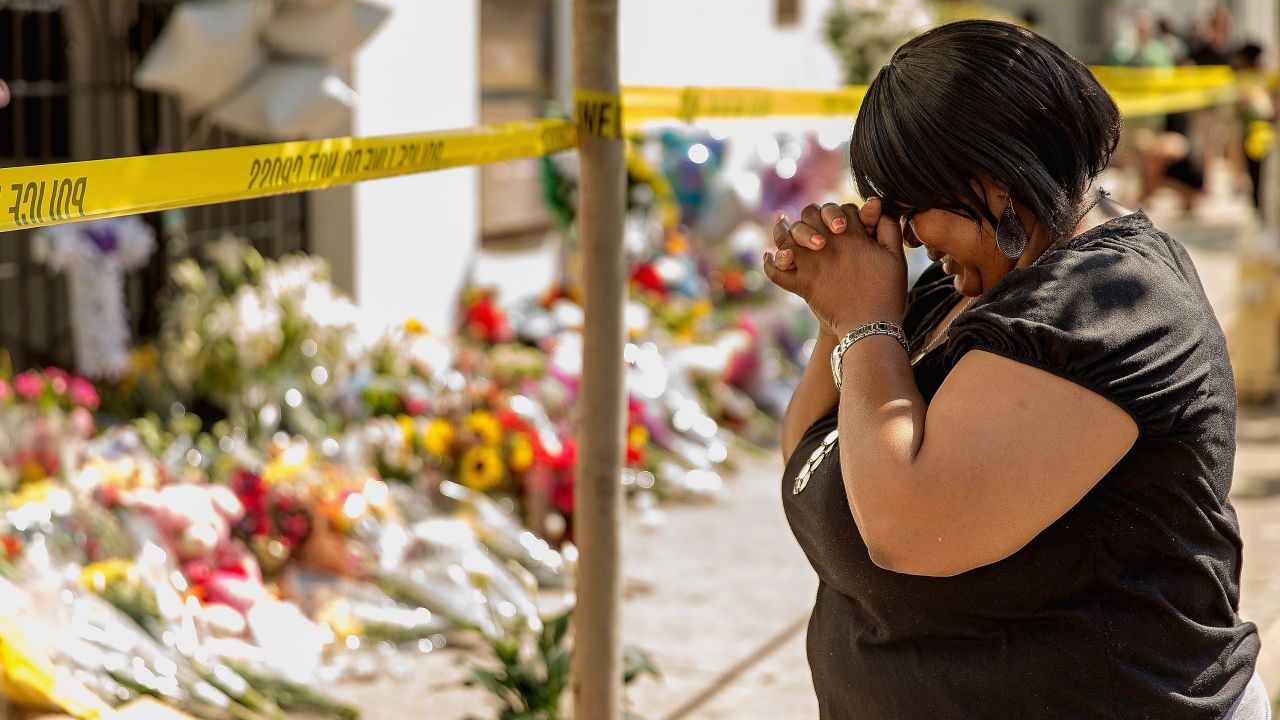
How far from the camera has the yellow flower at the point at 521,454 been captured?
16.3 feet

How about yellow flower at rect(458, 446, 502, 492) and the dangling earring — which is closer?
the dangling earring

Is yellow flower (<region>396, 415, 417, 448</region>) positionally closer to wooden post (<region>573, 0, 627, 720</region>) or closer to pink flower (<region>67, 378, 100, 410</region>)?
pink flower (<region>67, 378, 100, 410</region>)

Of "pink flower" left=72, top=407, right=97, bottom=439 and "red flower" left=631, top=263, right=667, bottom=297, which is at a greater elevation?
"pink flower" left=72, top=407, right=97, bottom=439

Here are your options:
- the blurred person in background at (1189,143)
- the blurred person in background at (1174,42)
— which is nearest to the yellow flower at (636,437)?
the blurred person in background at (1189,143)

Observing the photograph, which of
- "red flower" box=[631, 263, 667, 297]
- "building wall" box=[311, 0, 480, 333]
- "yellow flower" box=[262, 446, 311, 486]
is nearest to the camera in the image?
"yellow flower" box=[262, 446, 311, 486]

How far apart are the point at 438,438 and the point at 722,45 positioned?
5142 millimetres

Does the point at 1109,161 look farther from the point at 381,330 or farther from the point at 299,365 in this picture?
the point at 381,330

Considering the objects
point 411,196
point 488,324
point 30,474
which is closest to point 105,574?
point 30,474

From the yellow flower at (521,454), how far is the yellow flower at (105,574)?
151cm

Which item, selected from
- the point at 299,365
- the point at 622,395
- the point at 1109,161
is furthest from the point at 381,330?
the point at 1109,161

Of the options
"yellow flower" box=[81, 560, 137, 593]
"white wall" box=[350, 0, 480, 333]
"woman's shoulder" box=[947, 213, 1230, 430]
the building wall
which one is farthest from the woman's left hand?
"white wall" box=[350, 0, 480, 333]

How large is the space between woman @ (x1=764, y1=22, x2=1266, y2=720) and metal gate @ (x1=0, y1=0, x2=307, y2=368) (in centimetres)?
413

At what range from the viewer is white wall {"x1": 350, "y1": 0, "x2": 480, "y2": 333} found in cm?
608

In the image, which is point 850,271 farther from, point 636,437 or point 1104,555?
point 636,437
